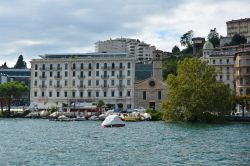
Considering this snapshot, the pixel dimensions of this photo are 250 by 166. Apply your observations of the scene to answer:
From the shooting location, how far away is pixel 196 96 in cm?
10025

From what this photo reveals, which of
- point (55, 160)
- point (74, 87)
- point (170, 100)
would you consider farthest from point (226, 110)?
point (55, 160)

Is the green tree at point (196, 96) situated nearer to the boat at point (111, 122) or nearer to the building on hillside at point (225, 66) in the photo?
the boat at point (111, 122)

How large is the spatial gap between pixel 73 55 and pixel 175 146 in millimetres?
105377

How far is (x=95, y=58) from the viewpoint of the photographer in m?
147

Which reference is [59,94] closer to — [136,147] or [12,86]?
[12,86]

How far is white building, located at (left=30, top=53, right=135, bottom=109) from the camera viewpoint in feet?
473

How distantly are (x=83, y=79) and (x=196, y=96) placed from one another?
55.1 meters

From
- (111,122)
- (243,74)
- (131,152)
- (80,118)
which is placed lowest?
(131,152)

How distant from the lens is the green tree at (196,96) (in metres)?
101

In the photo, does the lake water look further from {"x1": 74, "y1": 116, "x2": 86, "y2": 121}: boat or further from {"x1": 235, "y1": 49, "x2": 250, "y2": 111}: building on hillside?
{"x1": 235, "y1": 49, "x2": 250, "y2": 111}: building on hillside

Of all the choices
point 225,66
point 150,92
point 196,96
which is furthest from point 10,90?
point 196,96

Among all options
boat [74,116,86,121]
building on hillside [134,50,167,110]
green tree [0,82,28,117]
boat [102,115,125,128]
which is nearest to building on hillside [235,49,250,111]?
building on hillside [134,50,167,110]

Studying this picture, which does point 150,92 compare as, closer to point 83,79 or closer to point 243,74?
point 83,79

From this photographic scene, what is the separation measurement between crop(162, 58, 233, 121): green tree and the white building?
40078 mm
